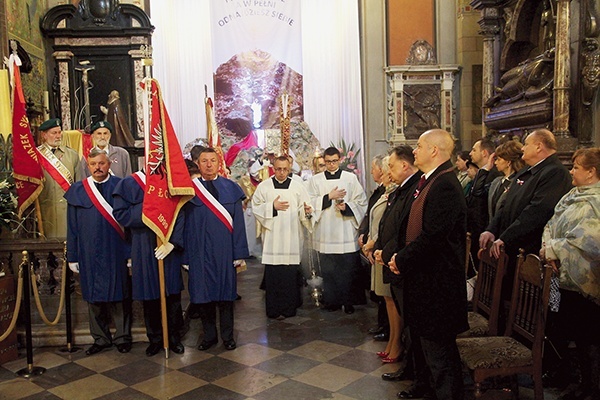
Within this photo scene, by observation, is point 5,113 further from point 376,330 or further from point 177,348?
point 376,330

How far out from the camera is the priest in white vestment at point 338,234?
5926mm

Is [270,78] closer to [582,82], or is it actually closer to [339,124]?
[339,124]

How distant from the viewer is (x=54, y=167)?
5.52 meters

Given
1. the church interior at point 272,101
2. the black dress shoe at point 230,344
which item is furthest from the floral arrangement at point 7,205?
the black dress shoe at point 230,344

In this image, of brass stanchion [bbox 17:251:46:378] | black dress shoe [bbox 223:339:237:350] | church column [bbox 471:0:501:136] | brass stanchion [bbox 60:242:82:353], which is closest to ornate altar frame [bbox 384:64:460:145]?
church column [bbox 471:0:501:136]

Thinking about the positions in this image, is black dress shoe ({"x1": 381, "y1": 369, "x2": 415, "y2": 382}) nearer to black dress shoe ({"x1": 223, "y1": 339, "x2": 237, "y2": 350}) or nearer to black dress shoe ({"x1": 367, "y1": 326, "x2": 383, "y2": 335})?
black dress shoe ({"x1": 367, "y1": 326, "x2": 383, "y2": 335})

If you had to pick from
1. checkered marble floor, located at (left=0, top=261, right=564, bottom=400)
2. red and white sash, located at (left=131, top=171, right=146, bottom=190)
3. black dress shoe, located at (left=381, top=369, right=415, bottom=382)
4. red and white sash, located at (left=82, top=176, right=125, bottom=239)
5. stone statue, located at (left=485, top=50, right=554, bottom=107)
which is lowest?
checkered marble floor, located at (left=0, top=261, right=564, bottom=400)

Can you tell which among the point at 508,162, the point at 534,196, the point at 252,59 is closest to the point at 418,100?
the point at 252,59

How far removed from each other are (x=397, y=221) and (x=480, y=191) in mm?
2037

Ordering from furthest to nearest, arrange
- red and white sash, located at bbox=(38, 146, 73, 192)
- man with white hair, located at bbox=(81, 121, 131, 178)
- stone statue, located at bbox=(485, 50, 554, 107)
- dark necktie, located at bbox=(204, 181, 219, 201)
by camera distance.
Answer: stone statue, located at bbox=(485, 50, 554, 107) < man with white hair, located at bbox=(81, 121, 131, 178) < red and white sash, located at bbox=(38, 146, 73, 192) < dark necktie, located at bbox=(204, 181, 219, 201)

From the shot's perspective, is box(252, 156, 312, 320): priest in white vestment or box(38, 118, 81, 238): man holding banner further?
box(252, 156, 312, 320): priest in white vestment

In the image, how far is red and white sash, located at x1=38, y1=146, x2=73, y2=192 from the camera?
18.1ft

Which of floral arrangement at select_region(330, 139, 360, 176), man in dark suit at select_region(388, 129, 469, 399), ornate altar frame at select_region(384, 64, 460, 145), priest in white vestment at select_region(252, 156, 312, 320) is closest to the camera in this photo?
man in dark suit at select_region(388, 129, 469, 399)

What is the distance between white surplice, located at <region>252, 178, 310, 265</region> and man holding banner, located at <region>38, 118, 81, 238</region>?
1.83 m
